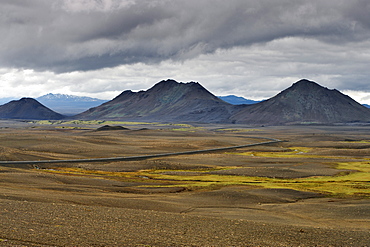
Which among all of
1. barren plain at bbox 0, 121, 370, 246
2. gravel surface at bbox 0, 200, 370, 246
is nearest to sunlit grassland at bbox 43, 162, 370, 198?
barren plain at bbox 0, 121, 370, 246

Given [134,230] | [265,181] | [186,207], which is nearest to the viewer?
[134,230]

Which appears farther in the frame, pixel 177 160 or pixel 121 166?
pixel 177 160

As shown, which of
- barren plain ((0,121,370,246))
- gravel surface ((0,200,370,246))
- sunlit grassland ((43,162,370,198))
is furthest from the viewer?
sunlit grassland ((43,162,370,198))

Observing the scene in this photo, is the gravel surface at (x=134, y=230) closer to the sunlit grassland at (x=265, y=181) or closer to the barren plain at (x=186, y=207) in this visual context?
the barren plain at (x=186, y=207)

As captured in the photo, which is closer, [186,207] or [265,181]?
[186,207]

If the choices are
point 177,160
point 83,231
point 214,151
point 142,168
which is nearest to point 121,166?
point 142,168

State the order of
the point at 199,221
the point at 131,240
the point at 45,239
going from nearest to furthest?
the point at 45,239
the point at 131,240
the point at 199,221

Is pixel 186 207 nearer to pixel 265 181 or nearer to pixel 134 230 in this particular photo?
pixel 134 230

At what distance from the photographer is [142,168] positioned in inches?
3209

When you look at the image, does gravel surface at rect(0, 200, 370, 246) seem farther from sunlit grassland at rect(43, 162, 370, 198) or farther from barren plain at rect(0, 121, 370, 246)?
sunlit grassland at rect(43, 162, 370, 198)

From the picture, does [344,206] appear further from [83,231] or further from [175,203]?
[83,231]

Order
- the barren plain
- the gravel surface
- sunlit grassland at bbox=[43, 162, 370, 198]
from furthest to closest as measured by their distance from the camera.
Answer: sunlit grassland at bbox=[43, 162, 370, 198] < the barren plain < the gravel surface

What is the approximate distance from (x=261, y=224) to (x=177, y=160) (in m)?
63.2

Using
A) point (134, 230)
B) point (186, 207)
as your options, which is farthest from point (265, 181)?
point (134, 230)
